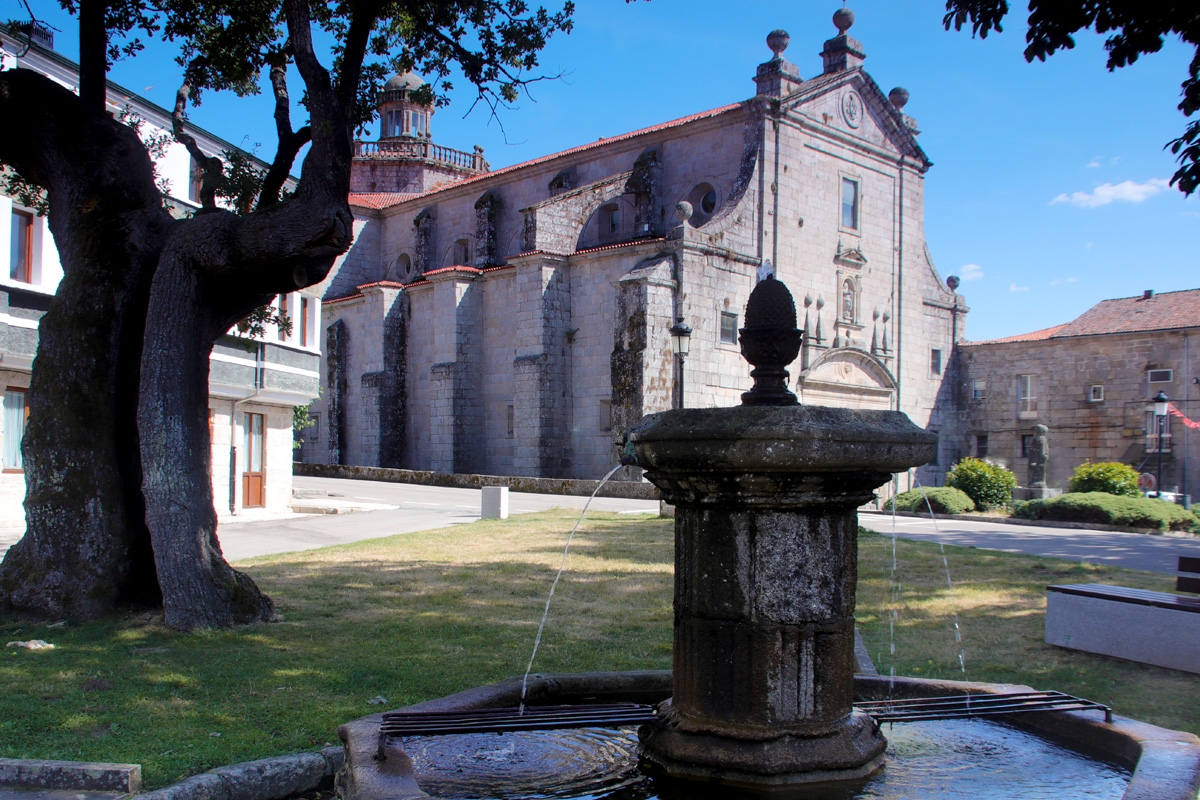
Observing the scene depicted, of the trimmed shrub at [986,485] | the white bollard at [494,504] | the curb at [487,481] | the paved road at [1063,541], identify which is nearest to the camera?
the paved road at [1063,541]

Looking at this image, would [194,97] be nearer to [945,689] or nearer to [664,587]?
[664,587]

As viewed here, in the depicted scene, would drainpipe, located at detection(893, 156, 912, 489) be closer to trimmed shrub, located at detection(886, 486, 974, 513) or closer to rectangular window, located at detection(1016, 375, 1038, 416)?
rectangular window, located at detection(1016, 375, 1038, 416)

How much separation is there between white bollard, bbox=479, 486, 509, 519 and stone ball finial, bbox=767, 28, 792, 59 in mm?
18794

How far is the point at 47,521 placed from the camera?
304 inches

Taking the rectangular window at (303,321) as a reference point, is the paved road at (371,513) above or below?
below

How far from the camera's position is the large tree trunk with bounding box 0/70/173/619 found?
25.4ft

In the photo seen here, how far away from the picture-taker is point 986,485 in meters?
24.0

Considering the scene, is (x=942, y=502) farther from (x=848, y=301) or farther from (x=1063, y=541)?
(x=848, y=301)

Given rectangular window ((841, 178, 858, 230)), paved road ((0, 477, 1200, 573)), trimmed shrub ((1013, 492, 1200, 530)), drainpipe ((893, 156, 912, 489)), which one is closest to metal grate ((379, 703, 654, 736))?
paved road ((0, 477, 1200, 573))

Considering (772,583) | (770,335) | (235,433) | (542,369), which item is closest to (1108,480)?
(542,369)

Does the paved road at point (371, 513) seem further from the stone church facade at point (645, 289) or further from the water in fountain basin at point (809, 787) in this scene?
the water in fountain basin at point (809, 787)

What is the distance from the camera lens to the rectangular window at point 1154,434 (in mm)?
32062

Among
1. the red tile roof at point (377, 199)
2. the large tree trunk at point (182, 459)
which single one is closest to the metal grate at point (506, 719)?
the large tree trunk at point (182, 459)

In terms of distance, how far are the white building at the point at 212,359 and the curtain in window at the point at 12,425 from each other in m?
0.02
